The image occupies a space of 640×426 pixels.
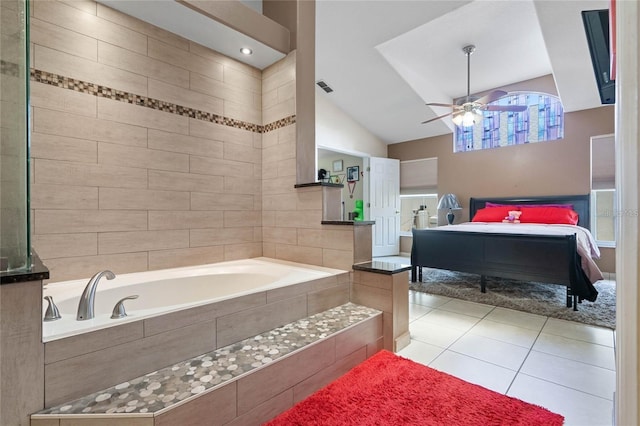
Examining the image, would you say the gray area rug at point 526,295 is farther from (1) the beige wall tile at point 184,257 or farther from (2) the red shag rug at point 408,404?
(1) the beige wall tile at point 184,257

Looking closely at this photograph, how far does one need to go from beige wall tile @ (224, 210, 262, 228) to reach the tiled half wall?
0.01 meters

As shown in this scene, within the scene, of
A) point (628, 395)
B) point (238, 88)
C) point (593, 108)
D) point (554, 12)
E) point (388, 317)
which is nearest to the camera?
point (628, 395)

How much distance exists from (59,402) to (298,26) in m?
3.01

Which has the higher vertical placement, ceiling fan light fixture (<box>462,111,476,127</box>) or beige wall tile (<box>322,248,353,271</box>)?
ceiling fan light fixture (<box>462,111,476,127</box>)

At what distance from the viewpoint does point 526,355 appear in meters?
1.94

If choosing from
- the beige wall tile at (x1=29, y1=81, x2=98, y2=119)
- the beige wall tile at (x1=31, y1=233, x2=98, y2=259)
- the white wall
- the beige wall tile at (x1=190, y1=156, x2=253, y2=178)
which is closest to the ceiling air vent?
the white wall


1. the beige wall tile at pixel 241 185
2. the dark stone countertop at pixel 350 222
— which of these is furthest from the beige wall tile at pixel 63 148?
the dark stone countertop at pixel 350 222

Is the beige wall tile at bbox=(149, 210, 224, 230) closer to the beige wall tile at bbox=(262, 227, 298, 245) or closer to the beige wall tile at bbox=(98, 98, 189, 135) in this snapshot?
the beige wall tile at bbox=(262, 227, 298, 245)

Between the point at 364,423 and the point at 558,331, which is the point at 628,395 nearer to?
the point at 364,423

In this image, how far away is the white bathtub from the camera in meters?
1.43

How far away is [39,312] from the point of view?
3.43 feet

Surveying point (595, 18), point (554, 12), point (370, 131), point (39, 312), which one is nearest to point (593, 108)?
point (554, 12)

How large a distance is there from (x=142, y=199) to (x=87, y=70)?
3.10 ft

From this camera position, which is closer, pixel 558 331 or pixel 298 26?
pixel 558 331
